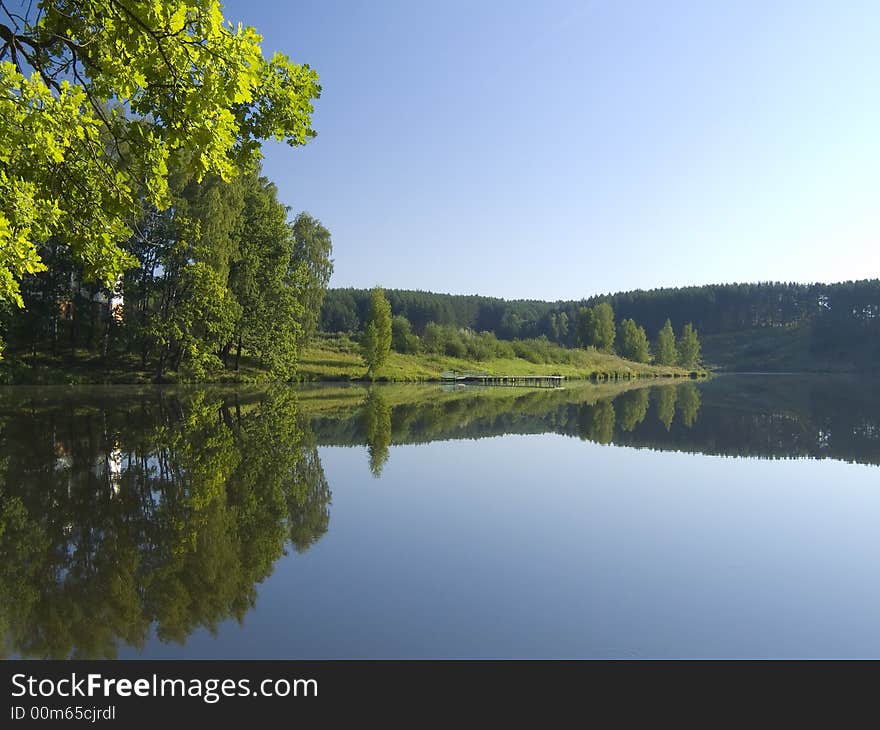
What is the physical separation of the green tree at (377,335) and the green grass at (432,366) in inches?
96.6

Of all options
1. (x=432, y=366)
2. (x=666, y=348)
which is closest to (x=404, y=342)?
(x=432, y=366)

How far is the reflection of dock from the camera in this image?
73.1m

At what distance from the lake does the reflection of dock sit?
5110cm

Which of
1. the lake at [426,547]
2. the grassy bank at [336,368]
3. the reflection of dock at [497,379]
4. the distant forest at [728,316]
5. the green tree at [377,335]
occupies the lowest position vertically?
the lake at [426,547]

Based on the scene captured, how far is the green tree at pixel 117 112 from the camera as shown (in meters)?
6.84

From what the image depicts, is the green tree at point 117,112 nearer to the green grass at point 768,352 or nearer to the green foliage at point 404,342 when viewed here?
the green foliage at point 404,342

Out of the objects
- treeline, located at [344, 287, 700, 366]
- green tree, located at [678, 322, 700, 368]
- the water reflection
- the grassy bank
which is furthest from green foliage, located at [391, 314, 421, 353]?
green tree, located at [678, 322, 700, 368]

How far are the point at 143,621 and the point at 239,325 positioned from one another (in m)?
42.5

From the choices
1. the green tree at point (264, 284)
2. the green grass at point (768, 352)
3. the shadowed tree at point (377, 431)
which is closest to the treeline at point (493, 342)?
the green tree at point (264, 284)

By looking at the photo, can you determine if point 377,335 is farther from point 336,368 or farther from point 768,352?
point 768,352

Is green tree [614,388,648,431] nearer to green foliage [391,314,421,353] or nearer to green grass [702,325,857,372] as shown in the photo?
green foliage [391,314,421,353]

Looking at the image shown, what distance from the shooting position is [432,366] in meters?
76.6
